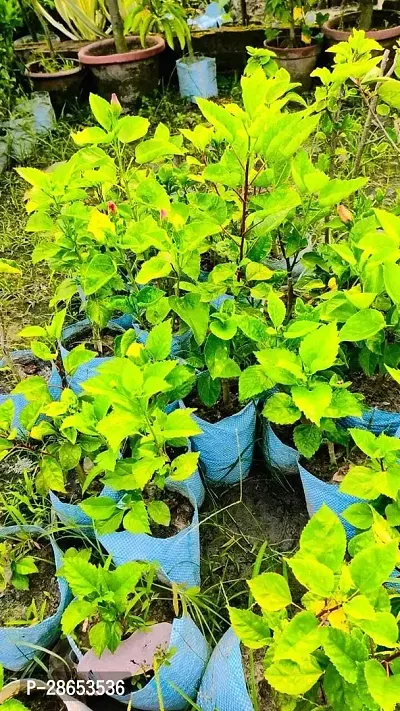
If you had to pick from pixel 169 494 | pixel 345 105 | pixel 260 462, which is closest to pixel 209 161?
pixel 260 462

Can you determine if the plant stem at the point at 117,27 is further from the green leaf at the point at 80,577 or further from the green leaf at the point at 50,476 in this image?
the green leaf at the point at 80,577

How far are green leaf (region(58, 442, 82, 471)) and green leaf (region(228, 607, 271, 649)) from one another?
47 centimetres

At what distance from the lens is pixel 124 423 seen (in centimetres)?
105

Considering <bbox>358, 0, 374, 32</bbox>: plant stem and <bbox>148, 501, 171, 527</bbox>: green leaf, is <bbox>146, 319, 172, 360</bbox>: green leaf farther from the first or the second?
<bbox>358, 0, 374, 32</bbox>: plant stem

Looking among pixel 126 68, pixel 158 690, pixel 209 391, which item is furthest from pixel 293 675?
pixel 126 68

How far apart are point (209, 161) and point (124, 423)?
0.99m

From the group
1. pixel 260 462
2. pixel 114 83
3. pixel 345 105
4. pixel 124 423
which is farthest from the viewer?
pixel 114 83

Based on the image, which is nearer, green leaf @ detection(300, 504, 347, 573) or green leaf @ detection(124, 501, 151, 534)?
green leaf @ detection(300, 504, 347, 573)

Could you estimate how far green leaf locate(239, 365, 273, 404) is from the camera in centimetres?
116

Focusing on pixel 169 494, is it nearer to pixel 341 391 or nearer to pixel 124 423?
pixel 124 423

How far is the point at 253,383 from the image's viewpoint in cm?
116

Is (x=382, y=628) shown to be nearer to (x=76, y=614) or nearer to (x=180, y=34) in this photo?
(x=76, y=614)

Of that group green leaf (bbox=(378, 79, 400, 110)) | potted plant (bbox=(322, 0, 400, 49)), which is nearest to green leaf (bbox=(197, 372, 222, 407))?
green leaf (bbox=(378, 79, 400, 110))

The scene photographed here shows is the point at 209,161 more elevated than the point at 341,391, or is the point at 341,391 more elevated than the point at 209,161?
the point at 209,161
